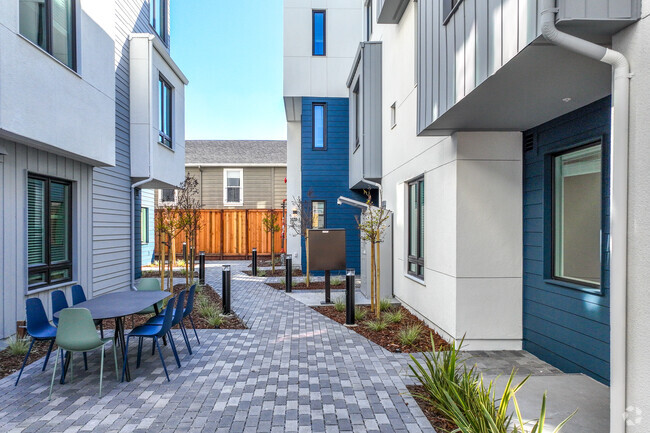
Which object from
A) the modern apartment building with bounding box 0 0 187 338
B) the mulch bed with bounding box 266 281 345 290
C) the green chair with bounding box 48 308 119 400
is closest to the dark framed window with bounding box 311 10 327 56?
the modern apartment building with bounding box 0 0 187 338

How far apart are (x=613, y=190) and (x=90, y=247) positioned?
931 cm

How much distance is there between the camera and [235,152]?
2483cm

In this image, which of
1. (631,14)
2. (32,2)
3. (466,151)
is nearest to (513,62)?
(631,14)

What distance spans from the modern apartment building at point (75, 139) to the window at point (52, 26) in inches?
0.7

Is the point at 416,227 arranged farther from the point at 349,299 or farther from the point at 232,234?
the point at 232,234

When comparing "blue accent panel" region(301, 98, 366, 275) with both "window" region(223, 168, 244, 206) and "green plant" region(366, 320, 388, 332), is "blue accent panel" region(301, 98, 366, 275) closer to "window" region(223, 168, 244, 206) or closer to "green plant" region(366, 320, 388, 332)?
"green plant" region(366, 320, 388, 332)

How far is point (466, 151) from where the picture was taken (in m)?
5.84

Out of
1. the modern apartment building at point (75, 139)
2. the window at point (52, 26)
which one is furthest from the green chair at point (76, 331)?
the window at point (52, 26)

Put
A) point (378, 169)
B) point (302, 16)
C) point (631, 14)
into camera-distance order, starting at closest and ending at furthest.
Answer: point (631, 14), point (378, 169), point (302, 16)

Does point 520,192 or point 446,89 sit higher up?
point 446,89

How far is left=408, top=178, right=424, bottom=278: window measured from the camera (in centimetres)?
789

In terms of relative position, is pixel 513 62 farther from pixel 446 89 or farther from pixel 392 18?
pixel 392 18

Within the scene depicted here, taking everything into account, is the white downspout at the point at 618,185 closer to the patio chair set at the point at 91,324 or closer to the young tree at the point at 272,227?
the patio chair set at the point at 91,324

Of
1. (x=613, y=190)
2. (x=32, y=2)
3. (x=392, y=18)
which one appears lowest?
(x=613, y=190)
